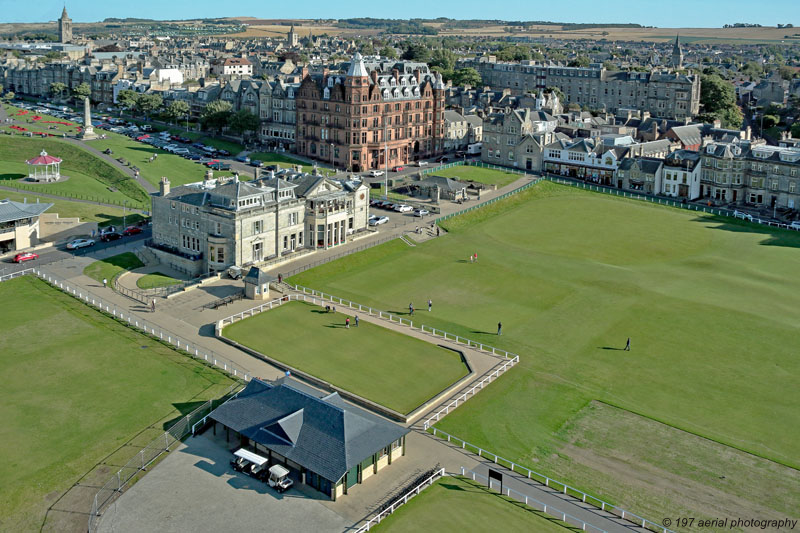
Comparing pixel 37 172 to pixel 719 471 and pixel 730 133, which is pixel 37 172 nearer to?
pixel 719 471

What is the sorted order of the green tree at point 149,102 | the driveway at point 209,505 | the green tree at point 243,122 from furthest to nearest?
the green tree at point 149,102 < the green tree at point 243,122 < the driveway at point 209,505

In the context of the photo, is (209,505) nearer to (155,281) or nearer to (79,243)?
(155,281)

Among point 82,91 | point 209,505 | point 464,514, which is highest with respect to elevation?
point 82,91

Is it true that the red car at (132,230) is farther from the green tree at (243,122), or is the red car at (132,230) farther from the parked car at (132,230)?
the green tree at (243,122)

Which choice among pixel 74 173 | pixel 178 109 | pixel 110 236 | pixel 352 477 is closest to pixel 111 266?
pixel 110 236

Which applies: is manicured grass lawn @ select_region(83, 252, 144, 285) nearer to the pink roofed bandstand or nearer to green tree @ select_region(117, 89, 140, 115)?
the pink roofed bandstand

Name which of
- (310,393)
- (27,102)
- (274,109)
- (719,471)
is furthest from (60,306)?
(27,102)

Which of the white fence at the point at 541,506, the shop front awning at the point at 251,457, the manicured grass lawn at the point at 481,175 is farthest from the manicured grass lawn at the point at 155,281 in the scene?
the manicured grass lawn at the point at 481,175
